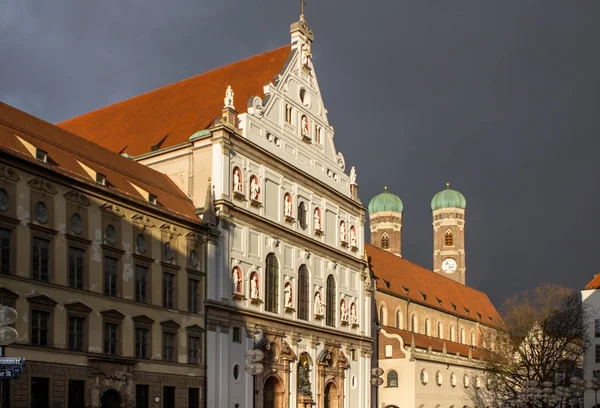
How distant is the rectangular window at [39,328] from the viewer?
35241mm

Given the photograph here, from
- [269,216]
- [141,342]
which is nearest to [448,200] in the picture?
[269,216]

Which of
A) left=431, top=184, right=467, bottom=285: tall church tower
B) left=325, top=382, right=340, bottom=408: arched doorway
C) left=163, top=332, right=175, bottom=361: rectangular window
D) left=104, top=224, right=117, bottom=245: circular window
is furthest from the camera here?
left=431, top=184, right=467, bottom=285: tall church tower

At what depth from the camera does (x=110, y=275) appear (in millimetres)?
39938

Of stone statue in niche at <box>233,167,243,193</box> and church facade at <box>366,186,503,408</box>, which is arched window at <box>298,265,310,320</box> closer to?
stone statue in niche at <box>233,167,243,193</box>

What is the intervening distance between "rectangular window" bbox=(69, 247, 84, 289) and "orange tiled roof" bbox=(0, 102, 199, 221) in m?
3.11

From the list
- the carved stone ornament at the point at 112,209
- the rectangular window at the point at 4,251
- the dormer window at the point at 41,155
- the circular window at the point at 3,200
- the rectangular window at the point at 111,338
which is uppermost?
the dormer window at the point at 41,155

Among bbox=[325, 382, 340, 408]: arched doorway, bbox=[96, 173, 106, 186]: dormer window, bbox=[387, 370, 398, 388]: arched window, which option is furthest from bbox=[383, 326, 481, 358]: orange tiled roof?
bbox=[96, 173, 106, 186]: dormer window

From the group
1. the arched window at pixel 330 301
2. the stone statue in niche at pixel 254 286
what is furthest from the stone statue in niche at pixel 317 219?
the stone statue in niche at pixel 254 286

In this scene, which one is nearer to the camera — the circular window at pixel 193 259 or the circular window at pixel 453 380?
the circular window at pixel 193 259

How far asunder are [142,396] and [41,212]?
1028cm

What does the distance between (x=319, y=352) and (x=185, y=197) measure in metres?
14.3

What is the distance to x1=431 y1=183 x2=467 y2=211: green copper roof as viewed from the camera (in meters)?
136

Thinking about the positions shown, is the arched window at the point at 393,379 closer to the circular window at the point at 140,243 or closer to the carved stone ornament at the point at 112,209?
the circular window at the point at 140,243

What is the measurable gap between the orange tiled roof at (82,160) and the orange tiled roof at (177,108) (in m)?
4.79
